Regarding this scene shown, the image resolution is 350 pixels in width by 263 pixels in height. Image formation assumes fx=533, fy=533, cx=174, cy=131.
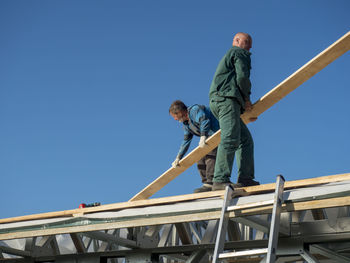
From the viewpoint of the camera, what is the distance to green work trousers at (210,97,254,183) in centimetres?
644

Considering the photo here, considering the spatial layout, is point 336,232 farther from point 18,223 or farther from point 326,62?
point 18,223

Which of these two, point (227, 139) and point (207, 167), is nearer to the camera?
point (227, 139)

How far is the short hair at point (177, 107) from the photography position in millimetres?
8555

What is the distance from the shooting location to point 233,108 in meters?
6.64

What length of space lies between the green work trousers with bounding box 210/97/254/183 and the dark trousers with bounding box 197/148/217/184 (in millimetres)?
1426

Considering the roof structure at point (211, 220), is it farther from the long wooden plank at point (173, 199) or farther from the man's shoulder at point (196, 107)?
the man's shoulder at point (196, 107)

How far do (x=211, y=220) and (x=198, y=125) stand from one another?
235 cm

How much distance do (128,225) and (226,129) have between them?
5.49 feet

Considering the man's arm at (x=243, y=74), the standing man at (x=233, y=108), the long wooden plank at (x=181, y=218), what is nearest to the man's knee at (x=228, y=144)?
the standing man at (x=233, y=108)

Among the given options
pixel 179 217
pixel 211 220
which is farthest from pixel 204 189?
pixel 179 217

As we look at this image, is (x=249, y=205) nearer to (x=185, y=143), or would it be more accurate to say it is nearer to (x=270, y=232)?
(x=270, y=232)

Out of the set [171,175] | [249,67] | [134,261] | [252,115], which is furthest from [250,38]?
[134,261]

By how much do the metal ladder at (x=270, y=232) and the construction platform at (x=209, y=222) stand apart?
80 mm

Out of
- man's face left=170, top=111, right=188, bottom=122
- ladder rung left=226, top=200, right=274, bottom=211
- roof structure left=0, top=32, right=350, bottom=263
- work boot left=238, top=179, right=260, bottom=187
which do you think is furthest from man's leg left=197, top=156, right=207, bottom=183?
ladder rung left=226, top=200, right=274, bottom=211
